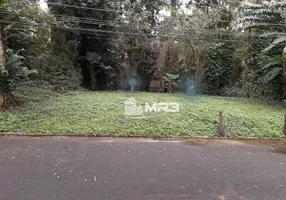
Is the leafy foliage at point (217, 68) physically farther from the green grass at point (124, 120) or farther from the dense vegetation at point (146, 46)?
the green grass at point (124, 120)

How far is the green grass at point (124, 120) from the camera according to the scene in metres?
6.18

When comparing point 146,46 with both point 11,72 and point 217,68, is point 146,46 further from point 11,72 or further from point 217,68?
point 11,72

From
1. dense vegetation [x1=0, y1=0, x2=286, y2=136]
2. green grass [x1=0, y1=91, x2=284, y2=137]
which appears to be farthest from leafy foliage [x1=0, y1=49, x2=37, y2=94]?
dense vegetation [x1=0, y1=0, x2=286, y2=136]

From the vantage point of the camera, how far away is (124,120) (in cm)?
686

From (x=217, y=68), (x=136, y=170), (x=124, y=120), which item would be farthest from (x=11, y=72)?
(x=217, y=68)

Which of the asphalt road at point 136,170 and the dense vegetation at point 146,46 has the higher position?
the dense vegetation at point 146,46

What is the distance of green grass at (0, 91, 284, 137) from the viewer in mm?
6180

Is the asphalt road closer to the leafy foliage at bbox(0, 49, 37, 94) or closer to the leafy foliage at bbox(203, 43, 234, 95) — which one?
the leafy foliage at bbox(0, 49, 37, 94)

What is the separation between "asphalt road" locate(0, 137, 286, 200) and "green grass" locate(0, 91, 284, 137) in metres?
0.66

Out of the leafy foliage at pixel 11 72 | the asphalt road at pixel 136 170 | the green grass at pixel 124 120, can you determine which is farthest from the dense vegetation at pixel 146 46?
the asphalt road at pixel 136 170

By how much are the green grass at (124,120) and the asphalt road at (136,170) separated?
661mm

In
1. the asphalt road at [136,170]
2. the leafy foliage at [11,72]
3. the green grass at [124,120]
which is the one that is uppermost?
the leafy foliage at [11,72]

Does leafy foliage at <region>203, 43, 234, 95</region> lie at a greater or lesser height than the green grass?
greater

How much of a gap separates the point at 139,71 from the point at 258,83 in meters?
6.94
